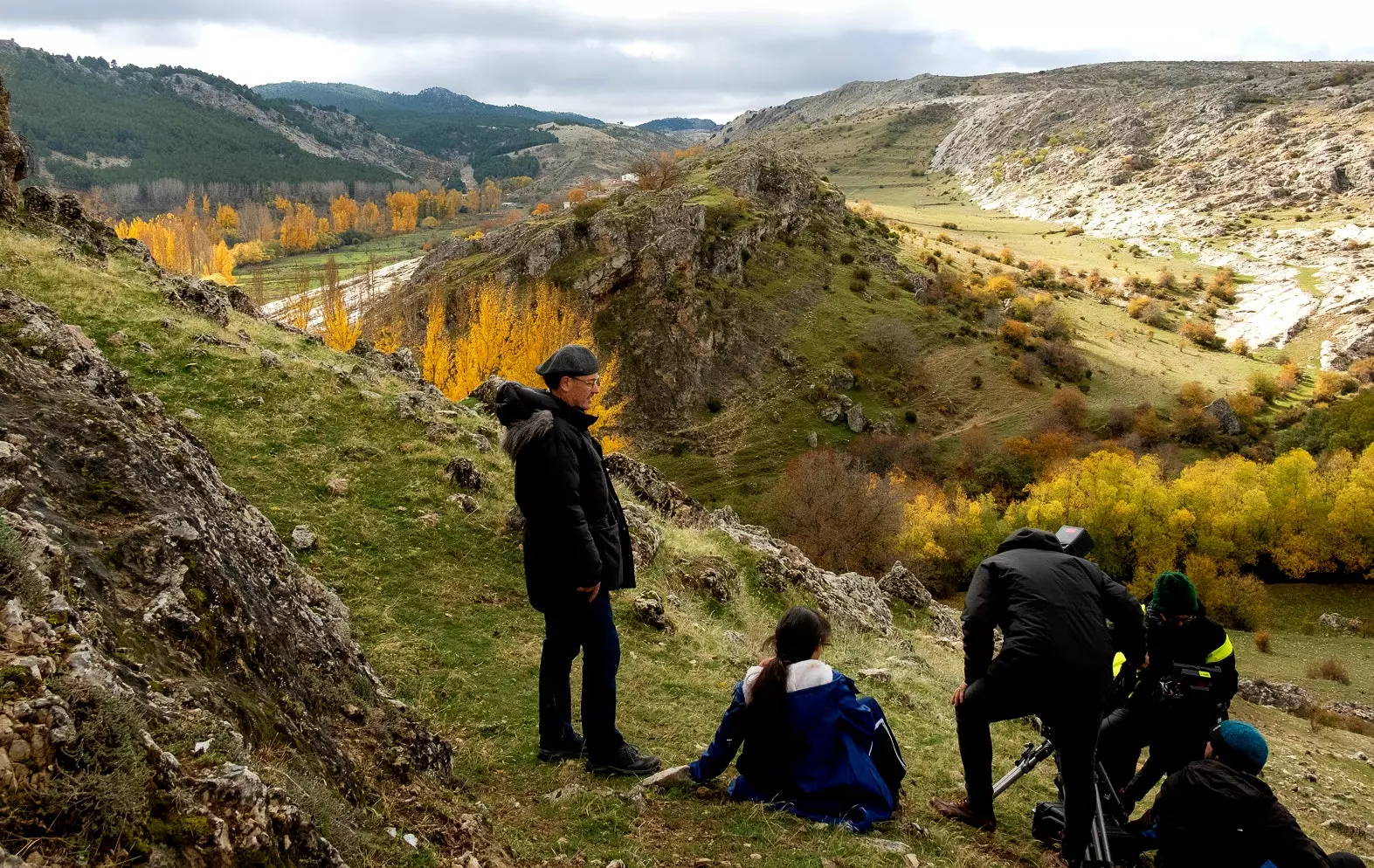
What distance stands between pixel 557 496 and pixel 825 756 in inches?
111

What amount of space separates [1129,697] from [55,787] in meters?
7.81

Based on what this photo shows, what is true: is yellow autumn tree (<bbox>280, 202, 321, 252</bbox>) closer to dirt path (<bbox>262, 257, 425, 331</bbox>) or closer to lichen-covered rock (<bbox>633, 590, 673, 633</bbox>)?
dirt path (<bbox>262, 257, 425, 331</bbox>)

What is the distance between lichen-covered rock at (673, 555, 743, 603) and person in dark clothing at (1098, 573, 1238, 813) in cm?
741

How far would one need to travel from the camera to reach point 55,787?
8.62 feet

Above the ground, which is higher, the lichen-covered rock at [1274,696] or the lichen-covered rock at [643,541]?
the lichen-covered rock at [643,541]

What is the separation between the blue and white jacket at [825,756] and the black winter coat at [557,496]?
4.92ft

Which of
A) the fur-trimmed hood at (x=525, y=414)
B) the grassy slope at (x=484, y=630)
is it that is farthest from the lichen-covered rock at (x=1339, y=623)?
the fur-trimmed hood at (x=525, y=414)

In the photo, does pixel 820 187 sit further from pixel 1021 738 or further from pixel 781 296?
pixel 1021 738

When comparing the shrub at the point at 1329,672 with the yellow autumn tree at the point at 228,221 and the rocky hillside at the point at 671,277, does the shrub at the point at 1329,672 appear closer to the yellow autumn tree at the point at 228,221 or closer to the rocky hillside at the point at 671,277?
the rocky hillside at the point at 671,277

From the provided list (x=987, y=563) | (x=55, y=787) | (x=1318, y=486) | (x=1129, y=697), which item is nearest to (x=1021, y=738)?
(x=1129, y=697)

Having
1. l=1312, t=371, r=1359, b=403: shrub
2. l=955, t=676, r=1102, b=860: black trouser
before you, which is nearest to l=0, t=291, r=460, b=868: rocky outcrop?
l=955, t=676, r=1102, b=860: black trouser

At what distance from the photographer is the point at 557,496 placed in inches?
223

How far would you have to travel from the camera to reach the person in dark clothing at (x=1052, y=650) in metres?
5.51

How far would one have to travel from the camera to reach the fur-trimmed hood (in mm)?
5547
